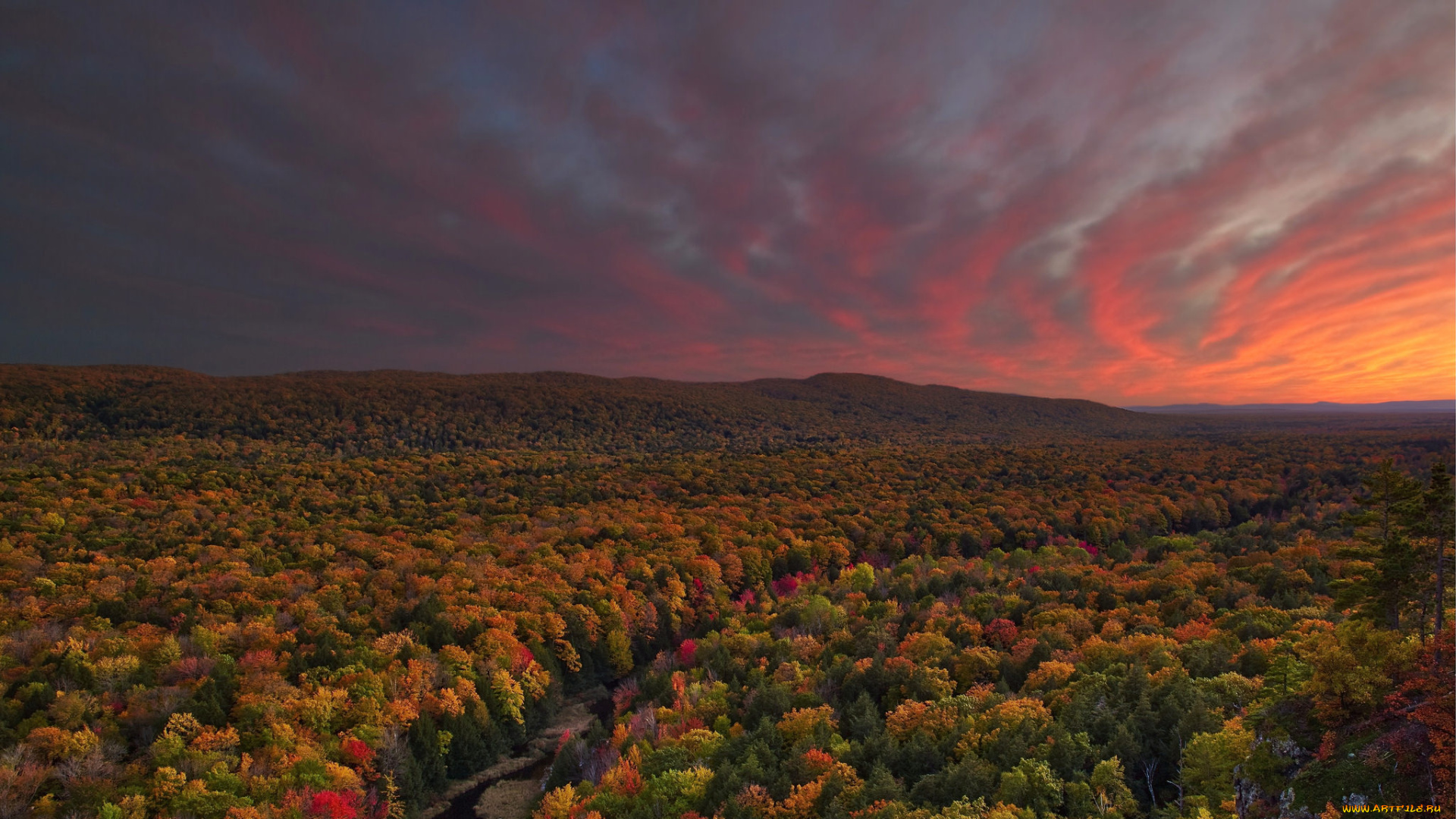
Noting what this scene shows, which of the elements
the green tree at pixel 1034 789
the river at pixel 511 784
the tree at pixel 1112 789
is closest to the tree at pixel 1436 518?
the tree at pixel 1112 789

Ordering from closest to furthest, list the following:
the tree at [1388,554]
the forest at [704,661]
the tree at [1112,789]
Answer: the tree at [1388,554]
the forest at [704,661]
the tree at [1112,789]

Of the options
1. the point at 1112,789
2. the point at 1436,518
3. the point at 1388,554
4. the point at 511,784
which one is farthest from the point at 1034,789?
the point at 511,784

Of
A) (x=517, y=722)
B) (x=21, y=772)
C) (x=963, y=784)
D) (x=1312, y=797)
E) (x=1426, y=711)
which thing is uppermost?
(x=1426, y=711)

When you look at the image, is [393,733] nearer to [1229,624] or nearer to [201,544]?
[201,544]

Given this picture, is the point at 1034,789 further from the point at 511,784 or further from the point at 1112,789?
the point at 511,784

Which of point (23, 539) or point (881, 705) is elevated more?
point (23, 539)

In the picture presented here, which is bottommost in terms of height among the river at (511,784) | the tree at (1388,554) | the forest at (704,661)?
the river at (511,784)

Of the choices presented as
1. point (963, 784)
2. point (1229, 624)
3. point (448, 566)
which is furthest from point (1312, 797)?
point (448, 566)

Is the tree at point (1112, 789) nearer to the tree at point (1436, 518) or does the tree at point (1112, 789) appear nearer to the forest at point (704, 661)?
the forest at point (704, 661)
